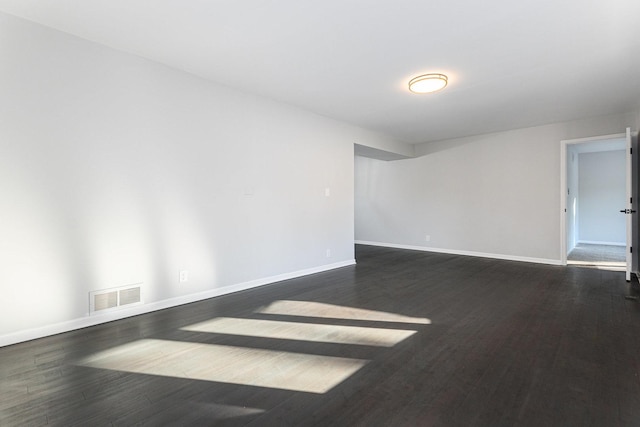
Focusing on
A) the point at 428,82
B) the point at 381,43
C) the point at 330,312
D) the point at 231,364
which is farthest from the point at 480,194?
the point at 231,364

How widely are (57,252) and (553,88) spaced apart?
223 inches

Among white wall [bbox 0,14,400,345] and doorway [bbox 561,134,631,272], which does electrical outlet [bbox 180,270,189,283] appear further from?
doorway [bbox 561,134,631,272]

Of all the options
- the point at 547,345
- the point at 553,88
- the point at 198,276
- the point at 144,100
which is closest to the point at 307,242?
the point at 198,276

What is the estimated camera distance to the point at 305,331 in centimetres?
261

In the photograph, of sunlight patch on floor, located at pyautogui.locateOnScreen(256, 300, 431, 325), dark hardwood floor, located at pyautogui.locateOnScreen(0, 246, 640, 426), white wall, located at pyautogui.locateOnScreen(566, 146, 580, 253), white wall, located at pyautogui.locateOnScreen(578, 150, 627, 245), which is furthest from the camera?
white wall, located at pyautogui.locateOnScreen(578, 150, 627, 245)

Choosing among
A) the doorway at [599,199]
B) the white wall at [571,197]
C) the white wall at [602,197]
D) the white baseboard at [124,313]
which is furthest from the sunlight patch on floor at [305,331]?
the white wall at [602,197]

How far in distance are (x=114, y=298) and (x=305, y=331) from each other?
184 cm

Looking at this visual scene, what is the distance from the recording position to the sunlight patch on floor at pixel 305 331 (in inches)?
95.3

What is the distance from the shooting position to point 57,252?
2553 mm

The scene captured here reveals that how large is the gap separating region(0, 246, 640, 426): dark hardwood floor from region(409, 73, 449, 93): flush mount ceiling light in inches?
97.6

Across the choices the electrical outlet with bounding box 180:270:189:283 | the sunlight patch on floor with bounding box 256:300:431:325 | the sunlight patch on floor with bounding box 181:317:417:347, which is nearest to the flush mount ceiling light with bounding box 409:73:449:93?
the sunlight patch on floor with bounding box 256:300:431:325

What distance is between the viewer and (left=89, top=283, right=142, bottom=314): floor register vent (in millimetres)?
2744

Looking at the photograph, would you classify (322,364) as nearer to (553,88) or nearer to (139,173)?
(139,173)

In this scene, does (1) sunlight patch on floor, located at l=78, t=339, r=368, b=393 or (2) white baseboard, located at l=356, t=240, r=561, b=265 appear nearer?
(1) sunlight patch on floor, located at l=78, t=339, r=368, b=393
